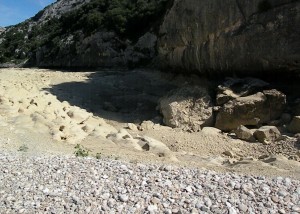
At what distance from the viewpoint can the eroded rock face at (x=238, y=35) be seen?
1443 cm

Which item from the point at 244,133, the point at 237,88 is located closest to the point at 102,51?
the point at 237,88

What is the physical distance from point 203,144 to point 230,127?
170cm

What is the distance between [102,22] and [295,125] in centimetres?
2809

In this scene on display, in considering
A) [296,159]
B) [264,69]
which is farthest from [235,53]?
[296,159]

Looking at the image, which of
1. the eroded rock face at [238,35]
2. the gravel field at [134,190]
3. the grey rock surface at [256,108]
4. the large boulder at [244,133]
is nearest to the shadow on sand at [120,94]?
the eroded rock face at [238,35]

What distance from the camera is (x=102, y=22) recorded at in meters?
38.6

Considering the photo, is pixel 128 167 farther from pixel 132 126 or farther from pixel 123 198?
pixel 132 126

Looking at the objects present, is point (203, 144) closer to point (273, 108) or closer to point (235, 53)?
point (273, 108)

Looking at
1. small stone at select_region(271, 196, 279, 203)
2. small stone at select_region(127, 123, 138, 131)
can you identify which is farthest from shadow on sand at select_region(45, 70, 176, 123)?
small stone at select_region(271, 196, 279, 203)

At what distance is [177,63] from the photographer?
69.6 ft

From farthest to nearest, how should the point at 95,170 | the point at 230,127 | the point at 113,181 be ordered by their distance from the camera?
1. the point at 230,127
2. the point at 95,170
3. the point at 113,181

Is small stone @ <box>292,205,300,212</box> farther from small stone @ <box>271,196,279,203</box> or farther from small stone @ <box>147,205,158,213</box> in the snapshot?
small stone @ <box>147,205,158,213</box>

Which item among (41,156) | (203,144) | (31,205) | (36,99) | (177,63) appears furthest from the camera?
(177,63)

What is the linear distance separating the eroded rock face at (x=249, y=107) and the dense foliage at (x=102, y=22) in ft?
66.7
